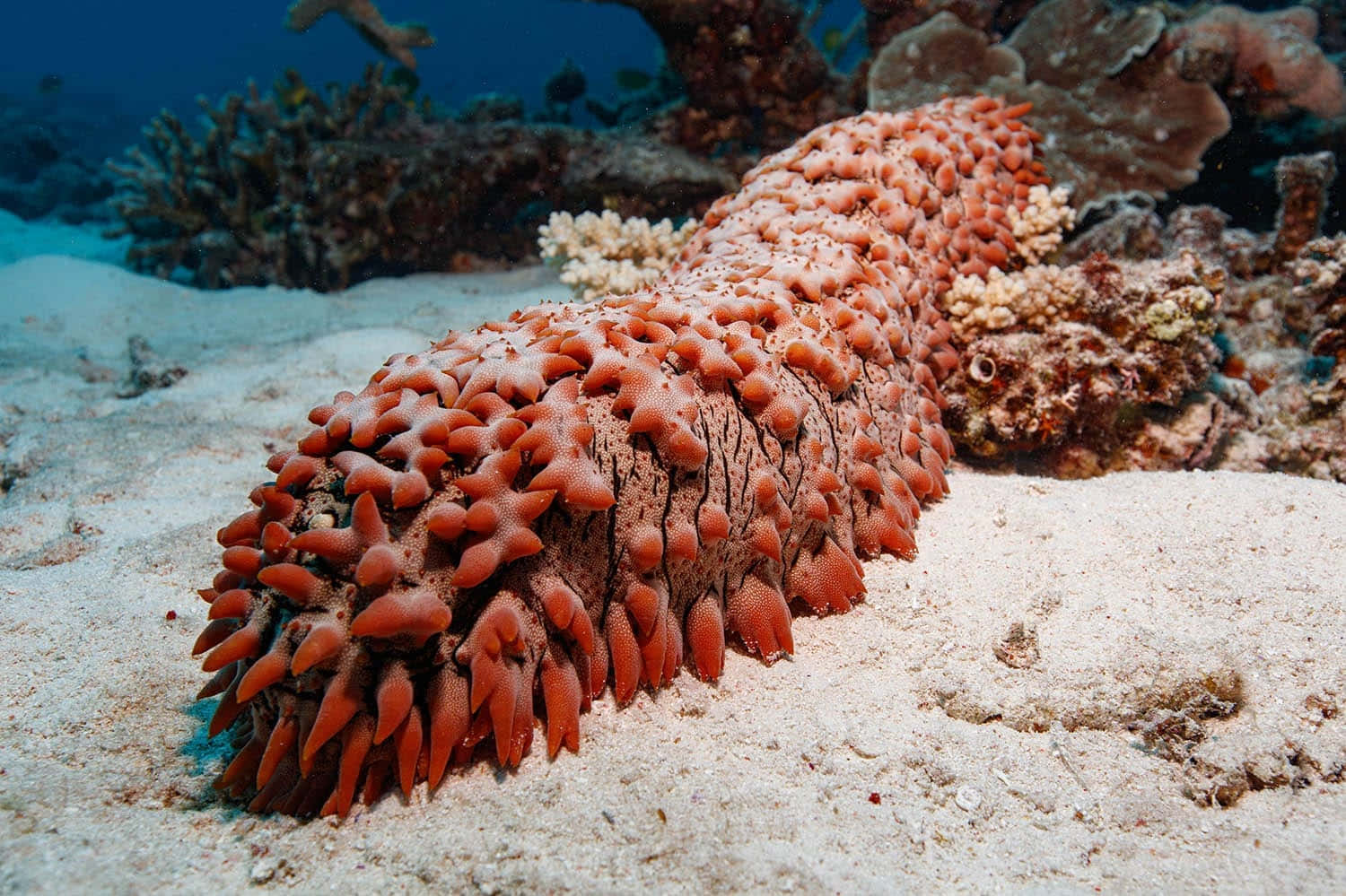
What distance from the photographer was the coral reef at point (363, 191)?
21.2 feet

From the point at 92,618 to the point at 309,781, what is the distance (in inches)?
44.4

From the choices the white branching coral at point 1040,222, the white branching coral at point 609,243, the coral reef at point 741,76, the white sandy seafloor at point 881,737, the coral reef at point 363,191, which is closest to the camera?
the white sandy seafloor at point 881,737

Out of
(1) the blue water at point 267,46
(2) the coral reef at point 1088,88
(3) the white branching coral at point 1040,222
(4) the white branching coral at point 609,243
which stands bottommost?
(4) the white branching coral at point 609,243

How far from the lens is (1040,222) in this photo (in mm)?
3311

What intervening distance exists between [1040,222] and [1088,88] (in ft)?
7.62

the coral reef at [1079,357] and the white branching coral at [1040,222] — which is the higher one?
the white branching coral at [1040,222]

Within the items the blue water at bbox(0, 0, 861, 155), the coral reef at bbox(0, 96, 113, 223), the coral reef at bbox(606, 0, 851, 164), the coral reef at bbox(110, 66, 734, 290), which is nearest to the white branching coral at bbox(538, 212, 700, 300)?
the coral reef at bbox(110, 66, 734, 290)

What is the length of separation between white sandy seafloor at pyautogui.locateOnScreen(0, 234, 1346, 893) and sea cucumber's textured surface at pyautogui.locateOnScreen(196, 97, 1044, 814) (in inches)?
4.9

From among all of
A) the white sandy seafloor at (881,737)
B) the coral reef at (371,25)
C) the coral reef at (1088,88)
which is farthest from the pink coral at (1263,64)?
the coral reef at (371,25)

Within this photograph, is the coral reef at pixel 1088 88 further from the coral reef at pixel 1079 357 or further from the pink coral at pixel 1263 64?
the coral reef at pixel 1079 357

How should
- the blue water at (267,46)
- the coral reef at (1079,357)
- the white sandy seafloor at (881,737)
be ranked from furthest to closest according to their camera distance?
1. the blue water at (267,46)
2. the coral reef at (1079,357)
3. the white sandy seafloor at (881,737)

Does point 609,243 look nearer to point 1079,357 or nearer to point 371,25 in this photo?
point 1079,357

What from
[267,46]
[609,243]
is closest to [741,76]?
[609,243]

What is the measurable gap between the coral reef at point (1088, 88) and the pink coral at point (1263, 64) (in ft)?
1.31
